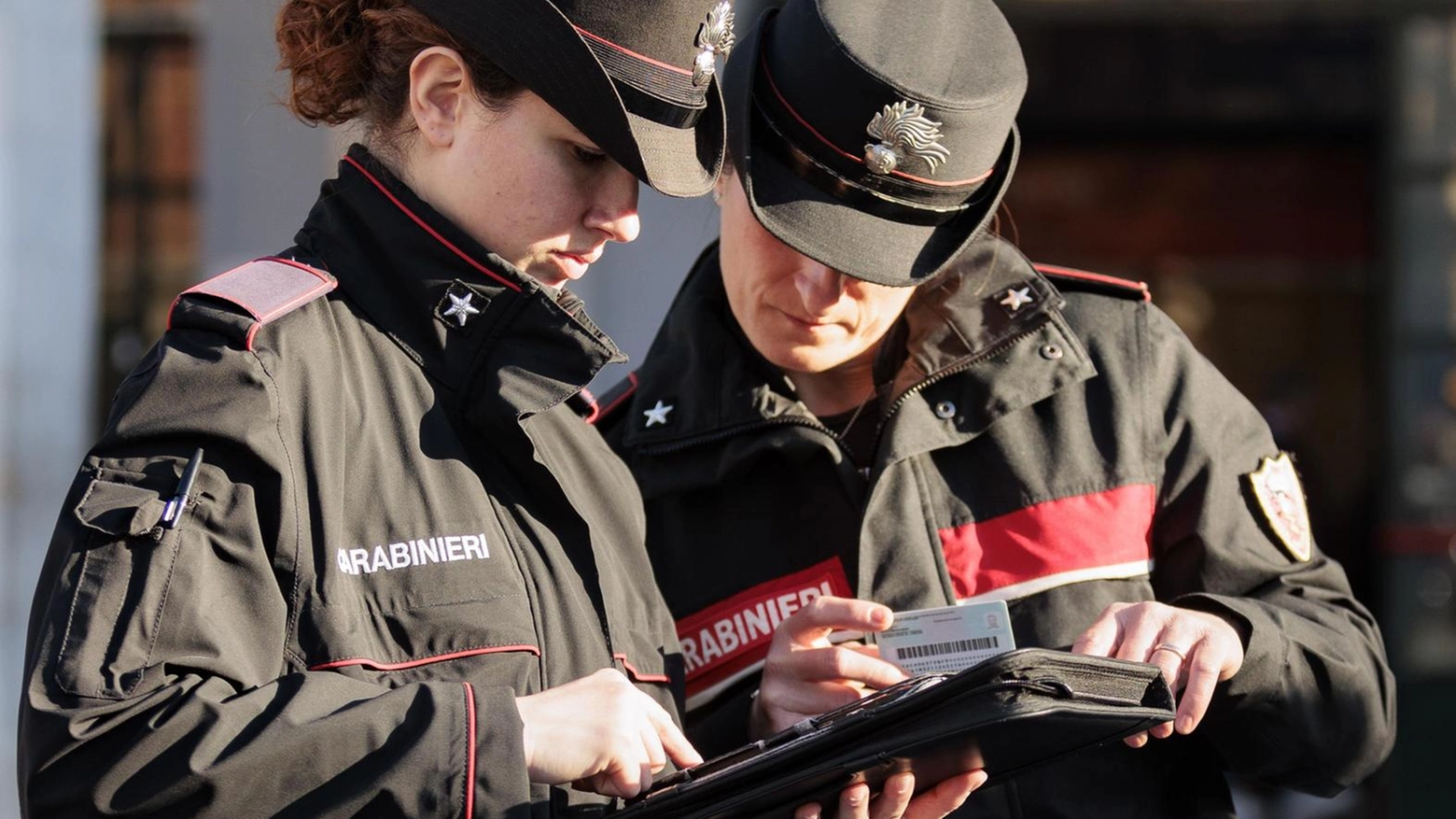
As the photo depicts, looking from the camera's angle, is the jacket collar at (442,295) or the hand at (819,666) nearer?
the jacket collar at (442,295)

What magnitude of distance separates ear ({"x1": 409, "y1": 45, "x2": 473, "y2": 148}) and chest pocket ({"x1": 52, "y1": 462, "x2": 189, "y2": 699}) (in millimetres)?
429

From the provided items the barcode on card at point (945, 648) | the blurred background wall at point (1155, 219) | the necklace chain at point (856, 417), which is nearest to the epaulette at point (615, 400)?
the necklace chain at point (856, 417)

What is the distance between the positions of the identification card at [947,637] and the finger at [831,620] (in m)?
0.03

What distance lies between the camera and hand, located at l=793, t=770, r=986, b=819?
1.50 m

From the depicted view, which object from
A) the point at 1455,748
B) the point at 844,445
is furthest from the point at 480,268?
the point at 1455,748

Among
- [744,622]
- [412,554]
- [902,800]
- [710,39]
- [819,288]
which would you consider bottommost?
[744,622]

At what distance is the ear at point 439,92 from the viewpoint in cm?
147

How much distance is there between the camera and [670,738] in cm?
146

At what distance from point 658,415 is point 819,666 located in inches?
18.5

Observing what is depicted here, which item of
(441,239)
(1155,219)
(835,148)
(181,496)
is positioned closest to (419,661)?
(181,496)

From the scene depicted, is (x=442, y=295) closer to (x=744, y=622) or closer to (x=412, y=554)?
(x=412, y=554)

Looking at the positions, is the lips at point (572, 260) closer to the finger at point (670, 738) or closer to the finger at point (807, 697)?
the finger at point (670, 738)

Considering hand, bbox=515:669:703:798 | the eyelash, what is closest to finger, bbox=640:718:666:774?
hand, bbox=515:669:703:798

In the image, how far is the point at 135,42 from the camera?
7418 millimetres
